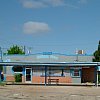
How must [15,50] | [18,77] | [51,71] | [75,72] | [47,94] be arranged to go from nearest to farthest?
1. [47,94]
2. [51,71]
3. [75,72]
4. [18,77]
5. [15,50]

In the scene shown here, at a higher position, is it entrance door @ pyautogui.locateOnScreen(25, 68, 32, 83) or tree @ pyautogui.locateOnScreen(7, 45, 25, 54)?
tree @ pyautogui.locateOnScreen(7, 45, 25, 54)

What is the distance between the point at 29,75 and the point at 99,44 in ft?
45.2

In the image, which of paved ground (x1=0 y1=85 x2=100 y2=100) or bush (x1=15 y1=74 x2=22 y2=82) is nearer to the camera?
paved ground (x1=0 y1=85 x2=100 y2=100)

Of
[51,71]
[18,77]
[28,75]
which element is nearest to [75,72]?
[51,71]

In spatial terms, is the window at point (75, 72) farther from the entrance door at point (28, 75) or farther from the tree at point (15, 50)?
the tree at point (15, 50)

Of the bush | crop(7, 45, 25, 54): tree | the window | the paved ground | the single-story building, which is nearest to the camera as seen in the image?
the paved ground

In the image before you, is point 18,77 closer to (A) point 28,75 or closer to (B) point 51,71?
(A) point 28,75

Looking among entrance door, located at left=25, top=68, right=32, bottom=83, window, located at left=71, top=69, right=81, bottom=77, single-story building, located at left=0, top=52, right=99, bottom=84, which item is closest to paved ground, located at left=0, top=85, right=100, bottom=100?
single-story building, located at left=0, top=52, right=99, bottom=84

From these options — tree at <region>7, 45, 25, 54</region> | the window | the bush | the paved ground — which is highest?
tree at <region>7, 45, 25, 54</region>

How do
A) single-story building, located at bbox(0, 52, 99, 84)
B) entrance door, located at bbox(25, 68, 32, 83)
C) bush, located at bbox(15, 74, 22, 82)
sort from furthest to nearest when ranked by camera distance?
1. bush, located at bbox(15, 74, 22, 82)
2. entrance door, located at bbox(25, 68, 32, 83)
3. single-story building, located at bbox(0, 52, 99, 84)

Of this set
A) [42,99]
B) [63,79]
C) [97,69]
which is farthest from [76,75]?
[42,99]

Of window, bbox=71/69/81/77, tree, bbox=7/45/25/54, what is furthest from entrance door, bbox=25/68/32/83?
tree, bbox=7/45/25/54

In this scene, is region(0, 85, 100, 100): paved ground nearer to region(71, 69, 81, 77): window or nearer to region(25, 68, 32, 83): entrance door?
region(71, 69, 81, 77): window

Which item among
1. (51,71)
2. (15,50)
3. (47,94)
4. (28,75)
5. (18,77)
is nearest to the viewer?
(47,94)
